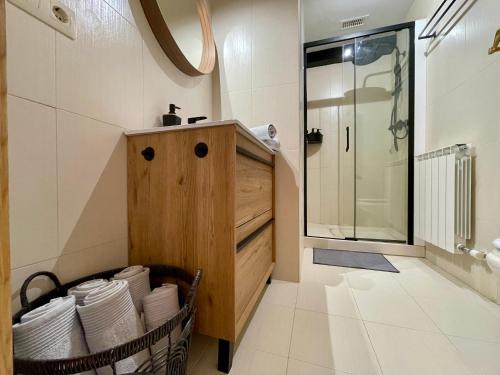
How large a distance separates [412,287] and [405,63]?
1.87m

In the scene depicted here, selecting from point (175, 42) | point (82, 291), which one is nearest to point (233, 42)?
point (175, 42)

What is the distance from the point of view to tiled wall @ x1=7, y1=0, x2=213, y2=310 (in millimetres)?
490

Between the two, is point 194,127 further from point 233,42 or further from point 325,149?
point 325,149

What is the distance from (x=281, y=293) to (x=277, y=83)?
4.09ft

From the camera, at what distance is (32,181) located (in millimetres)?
507

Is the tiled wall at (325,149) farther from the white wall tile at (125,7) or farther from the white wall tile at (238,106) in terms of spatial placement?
the white wall tile at (125,7)

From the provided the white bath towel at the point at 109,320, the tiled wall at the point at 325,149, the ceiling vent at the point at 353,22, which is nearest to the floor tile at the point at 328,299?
the white bath towel at the point at 109,320

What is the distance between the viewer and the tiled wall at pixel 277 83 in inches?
49.6

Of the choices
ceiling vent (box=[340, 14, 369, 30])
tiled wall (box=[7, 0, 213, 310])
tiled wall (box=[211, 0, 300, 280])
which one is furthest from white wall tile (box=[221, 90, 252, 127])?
ceiling vent (box=[340, 14, 369, 30])

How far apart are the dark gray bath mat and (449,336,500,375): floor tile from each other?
2.31 ft

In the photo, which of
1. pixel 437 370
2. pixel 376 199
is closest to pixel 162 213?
pixel 437 370

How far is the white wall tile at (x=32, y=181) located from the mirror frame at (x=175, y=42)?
599 millimetres

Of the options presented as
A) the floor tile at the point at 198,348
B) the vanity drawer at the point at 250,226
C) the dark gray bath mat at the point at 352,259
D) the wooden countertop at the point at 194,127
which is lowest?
the dark gray bath mat at the point at 352,259

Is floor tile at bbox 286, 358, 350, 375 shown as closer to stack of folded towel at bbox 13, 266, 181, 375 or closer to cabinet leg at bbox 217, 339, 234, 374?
cabinet leg at bbox 217, 339, 234, 374
